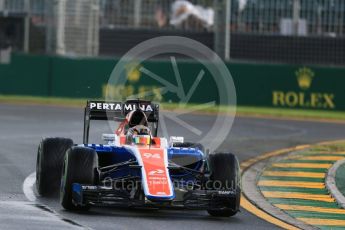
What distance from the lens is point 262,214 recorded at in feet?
40.3

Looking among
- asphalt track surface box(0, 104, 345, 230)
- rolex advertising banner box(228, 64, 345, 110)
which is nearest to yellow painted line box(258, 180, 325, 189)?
asphalt track surface box(0, 104, 345, 230)

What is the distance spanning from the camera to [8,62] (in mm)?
32594

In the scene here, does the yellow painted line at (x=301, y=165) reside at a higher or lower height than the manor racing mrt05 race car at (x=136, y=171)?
lower

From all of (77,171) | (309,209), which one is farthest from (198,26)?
(77,171)

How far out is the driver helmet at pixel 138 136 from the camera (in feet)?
39.9

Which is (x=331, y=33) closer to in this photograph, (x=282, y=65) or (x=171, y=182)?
(x=282, y=65)

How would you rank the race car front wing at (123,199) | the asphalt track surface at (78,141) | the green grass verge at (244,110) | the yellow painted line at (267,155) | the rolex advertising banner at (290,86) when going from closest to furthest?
1. the asphalt track surface at (78,141)
2. the race car front wing at (123,199)
3. the yellow painted line at (267,155)
4. the green grass verge at (244,110)
5. the rolex advertising banner at (290,86)

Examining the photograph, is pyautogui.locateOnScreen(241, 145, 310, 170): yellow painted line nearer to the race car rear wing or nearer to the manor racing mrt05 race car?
the race car rear wing

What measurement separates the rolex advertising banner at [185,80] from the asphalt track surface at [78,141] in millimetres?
2254

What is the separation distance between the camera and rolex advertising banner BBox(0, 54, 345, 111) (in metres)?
30.4

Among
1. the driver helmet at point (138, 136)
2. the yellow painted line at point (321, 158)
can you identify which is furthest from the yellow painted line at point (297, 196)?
the yellow painted line at point (321, 158)

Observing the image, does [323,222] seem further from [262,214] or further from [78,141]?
[78,141]

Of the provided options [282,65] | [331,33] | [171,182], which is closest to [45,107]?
[282,65]

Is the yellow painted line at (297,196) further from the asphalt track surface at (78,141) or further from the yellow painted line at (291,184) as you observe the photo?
the asphalt track surface at (78,141)
